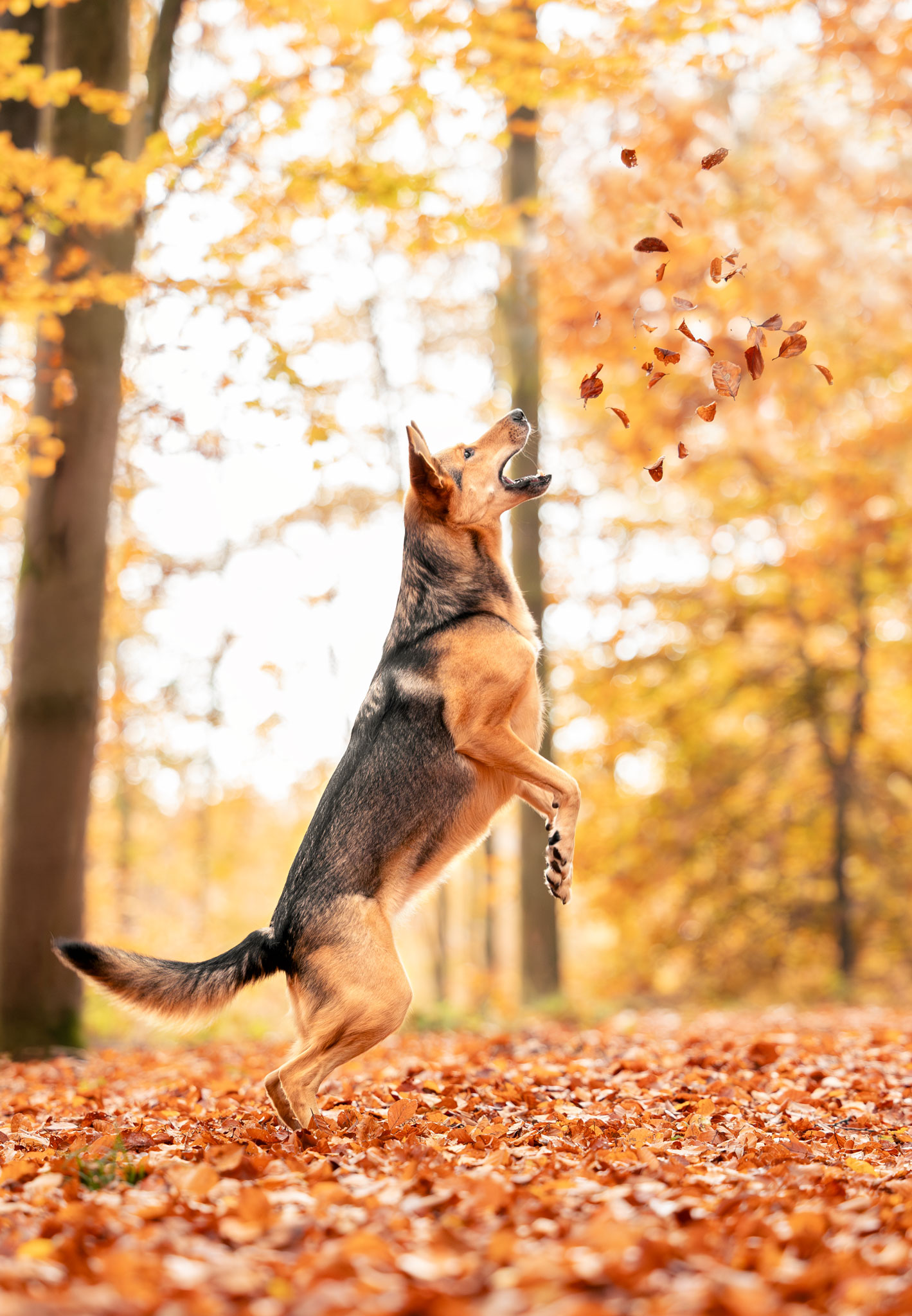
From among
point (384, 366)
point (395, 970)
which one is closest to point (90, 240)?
point (395, 970)

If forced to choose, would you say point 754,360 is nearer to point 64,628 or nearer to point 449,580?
point 449,580

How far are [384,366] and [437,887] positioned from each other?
14.5m

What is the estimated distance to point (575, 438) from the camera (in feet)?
50.9

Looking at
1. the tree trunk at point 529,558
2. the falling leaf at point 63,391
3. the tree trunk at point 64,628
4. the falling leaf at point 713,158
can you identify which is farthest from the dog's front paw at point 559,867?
the tree trunk at point 529,558

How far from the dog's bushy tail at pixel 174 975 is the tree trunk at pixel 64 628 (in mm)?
3858

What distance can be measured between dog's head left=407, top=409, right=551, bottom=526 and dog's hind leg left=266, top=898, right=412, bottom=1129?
2.24 m

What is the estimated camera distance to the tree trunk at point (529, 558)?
12.2 m

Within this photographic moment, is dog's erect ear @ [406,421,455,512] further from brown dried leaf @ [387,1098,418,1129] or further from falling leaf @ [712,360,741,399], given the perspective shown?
brown dried leaf @ [387,1098,418,1129]

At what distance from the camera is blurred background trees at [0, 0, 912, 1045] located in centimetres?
869

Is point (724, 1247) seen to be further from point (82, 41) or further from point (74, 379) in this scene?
point (82, 41)

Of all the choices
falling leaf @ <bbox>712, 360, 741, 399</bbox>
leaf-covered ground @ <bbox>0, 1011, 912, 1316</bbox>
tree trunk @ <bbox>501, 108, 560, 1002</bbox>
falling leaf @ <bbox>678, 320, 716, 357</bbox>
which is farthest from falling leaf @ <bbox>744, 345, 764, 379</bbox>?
tree trunk @ <bbox>501, 108, 560, 1002</bbox>

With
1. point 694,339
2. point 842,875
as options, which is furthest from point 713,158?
point 842,875

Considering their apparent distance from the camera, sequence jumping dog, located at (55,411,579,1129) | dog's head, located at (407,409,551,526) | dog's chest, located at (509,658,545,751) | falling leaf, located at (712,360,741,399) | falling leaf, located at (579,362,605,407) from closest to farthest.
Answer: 1. jumping dog, located at (55,411,579,1129)
2. falling leaf, located at (712,360,741,399)
3. falling leaf, located at (579,362,605,407)
4. dog's chest, located at (509,658,545,751)
5. dog's head, located at (407,409,551,526)

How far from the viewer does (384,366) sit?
18.3 m
